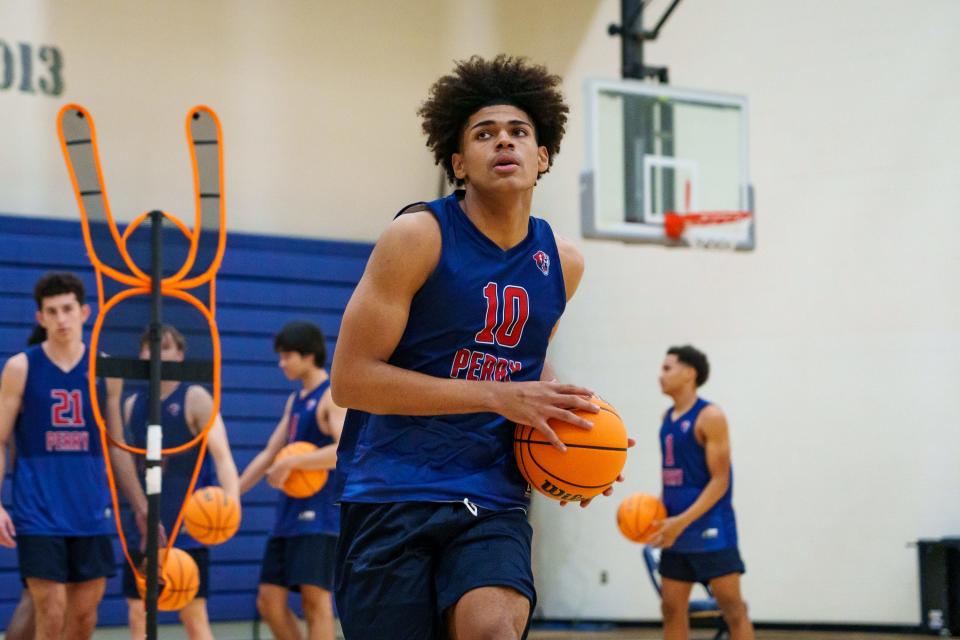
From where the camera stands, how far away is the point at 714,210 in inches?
359

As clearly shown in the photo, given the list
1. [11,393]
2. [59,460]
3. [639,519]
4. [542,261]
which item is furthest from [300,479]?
[542,261]

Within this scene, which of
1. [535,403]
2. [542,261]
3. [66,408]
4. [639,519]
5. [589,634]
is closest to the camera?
[535,403]

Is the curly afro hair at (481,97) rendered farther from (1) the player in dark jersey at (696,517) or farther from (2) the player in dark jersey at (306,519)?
(1) the player in dark jersey at (696,517)

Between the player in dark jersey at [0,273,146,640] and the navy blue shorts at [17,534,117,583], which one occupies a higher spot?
the player in dark jersey at [0,273,146,640]

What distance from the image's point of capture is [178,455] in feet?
19.9

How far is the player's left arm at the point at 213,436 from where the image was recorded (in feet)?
21.5

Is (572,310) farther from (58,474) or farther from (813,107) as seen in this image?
(58,474)

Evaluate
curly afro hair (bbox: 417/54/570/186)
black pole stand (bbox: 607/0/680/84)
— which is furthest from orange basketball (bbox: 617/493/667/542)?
curly afro hair (bbox: 417/54/570/186)

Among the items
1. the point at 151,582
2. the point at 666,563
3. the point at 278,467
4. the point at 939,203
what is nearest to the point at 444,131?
the point at 151,582

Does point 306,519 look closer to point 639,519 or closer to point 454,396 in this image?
point 639,519

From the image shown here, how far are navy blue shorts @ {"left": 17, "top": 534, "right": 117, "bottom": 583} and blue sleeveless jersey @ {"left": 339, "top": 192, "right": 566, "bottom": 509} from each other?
11.8 feet

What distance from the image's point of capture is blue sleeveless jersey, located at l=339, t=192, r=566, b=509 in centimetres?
335

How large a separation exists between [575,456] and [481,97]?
1.04 metres

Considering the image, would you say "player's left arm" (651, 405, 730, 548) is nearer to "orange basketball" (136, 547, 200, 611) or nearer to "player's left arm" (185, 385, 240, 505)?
"player's left arm" (185, 385, 240, 505)
